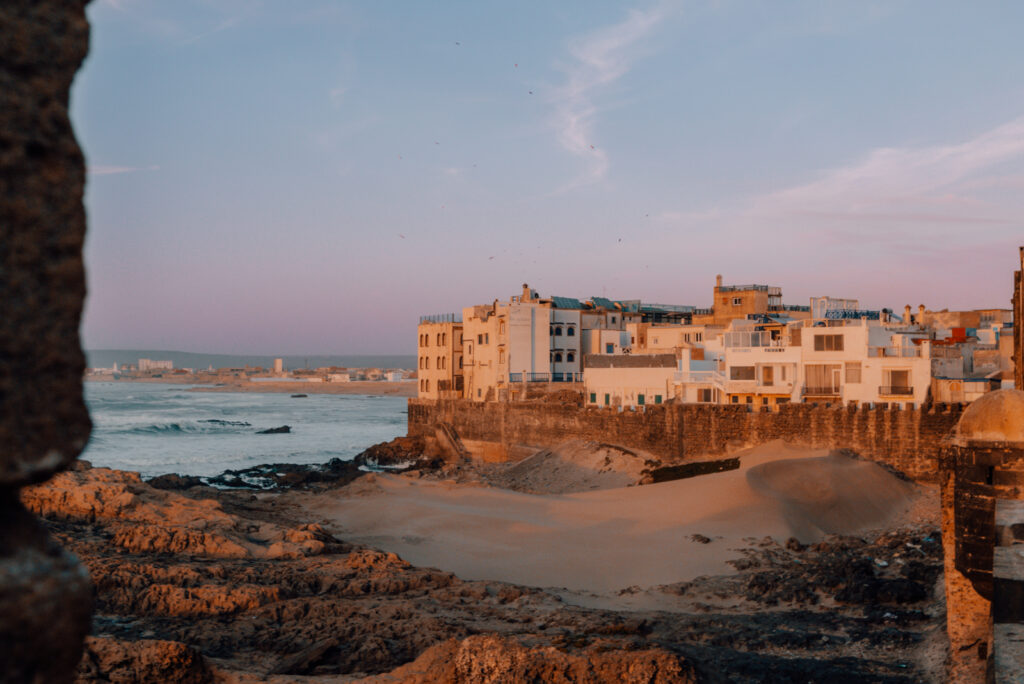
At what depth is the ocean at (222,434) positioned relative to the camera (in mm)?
51684

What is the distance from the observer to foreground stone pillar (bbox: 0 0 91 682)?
1572 mm

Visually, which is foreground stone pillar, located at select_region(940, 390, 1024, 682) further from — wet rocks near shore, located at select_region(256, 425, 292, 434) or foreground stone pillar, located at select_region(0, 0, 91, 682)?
wet rocks near shore, located at select_region(256, 425, 292, 434)

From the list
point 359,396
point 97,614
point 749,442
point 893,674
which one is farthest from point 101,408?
point 893,674

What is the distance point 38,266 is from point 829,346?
3377cm

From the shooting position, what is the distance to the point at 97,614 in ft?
40.9

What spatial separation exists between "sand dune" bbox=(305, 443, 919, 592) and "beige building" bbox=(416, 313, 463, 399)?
25.3m

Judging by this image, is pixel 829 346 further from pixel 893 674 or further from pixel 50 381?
pixel 50 381

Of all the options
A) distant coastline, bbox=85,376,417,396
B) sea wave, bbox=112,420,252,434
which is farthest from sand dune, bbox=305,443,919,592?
distant coastline, bbox=85,376,417,396

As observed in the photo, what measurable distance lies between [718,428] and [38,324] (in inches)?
1247

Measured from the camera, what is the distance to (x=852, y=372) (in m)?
31.9

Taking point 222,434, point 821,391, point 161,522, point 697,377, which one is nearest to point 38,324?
point 161,522

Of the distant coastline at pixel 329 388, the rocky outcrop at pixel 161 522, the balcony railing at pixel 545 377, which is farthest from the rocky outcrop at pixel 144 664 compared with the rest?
the distant coastline at pixel 329 388

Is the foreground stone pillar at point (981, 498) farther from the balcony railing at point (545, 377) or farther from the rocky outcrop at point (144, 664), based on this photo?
the balcony railing at point (545, 377)

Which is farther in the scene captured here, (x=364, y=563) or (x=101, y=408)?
(x=101, y=408)
